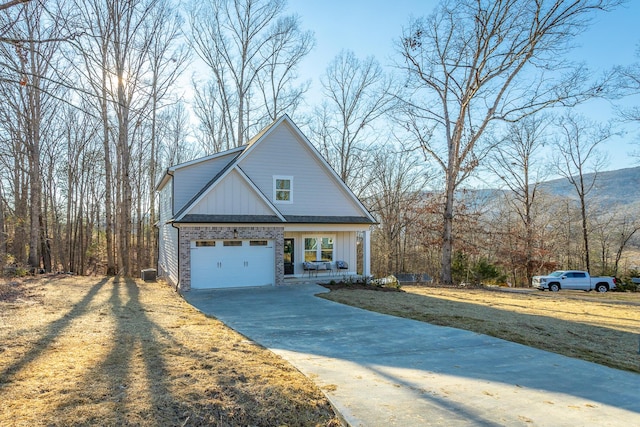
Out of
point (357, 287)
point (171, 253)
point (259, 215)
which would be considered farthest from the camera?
point (171, 253)

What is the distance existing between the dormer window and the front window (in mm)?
2033

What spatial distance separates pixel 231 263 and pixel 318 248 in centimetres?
443

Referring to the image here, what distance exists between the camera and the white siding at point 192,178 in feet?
55.8

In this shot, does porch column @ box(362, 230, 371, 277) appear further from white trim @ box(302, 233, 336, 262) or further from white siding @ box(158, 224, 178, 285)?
white siding @ box(158, 224, 178, 285)

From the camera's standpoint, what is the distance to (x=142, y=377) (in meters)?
4.95

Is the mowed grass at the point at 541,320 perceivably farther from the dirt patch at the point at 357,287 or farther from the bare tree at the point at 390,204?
the bare tree at the point at 390,204

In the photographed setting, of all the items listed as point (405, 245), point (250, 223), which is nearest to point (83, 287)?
point (250, 223)

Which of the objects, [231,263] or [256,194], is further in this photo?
[256,194]

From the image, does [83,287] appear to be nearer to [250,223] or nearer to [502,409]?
[250,223]

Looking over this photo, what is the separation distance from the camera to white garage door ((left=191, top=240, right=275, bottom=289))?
1517 cm

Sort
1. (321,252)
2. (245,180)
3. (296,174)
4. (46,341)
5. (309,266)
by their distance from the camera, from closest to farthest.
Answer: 1. (46,341)
2. (245,180)
3. (309,266)
4. (296,174)
5. (321,252)

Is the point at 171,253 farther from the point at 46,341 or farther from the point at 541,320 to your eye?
the point at 541,320

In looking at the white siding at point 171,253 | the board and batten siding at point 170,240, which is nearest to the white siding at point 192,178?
the board and batten siding at point 170,240

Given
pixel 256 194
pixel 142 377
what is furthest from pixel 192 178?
pixel 142 377
